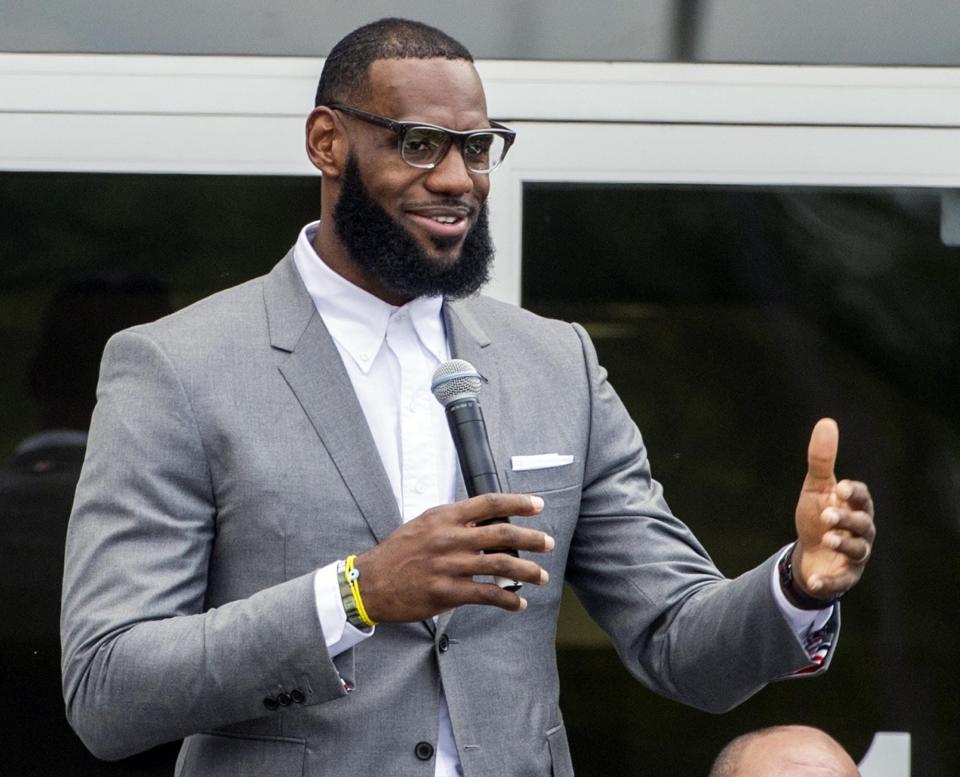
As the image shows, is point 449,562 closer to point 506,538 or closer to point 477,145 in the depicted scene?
point 506,538

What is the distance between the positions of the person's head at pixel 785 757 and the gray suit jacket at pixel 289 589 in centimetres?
31

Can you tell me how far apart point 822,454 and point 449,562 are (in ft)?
1.50

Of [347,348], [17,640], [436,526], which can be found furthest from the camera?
[17,640]

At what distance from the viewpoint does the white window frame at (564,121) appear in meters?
2.93

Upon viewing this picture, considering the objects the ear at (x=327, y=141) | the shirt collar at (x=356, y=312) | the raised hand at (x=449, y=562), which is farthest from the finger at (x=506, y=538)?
the ear at (x=327, y=141)

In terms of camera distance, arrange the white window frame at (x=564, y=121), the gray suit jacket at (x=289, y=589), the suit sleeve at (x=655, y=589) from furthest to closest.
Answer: the white window frame at (x=564, y=121)
the suit sleeve at (x=655, y=589)
the gray suit jacket at (x=289, y=589)

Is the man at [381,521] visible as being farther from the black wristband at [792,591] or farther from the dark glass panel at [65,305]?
the dark glass panel at [65,305]

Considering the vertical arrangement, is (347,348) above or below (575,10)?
below

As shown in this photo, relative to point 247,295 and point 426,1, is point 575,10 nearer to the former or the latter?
point 426,1

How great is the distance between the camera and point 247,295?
2.18m

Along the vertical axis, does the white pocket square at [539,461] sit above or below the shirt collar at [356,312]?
below

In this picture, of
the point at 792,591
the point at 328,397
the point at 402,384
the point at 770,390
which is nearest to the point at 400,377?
the point at 402,384

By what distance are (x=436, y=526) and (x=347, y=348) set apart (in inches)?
21.1

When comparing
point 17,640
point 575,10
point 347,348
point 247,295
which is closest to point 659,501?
point 347,348
